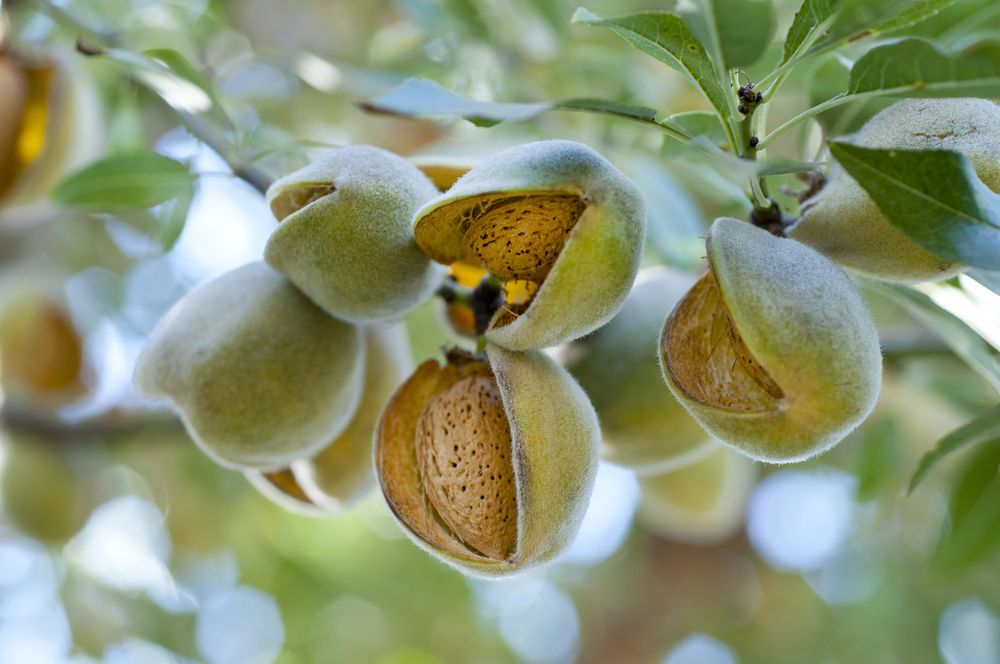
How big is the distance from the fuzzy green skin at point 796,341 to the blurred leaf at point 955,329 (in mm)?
245

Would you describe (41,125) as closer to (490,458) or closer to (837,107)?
(490,458)

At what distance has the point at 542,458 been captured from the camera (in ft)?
2.68

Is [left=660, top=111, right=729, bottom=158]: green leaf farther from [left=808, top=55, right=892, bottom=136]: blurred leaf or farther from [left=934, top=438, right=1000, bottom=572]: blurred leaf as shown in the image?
[left=934, top=438, right=1000, bottom=572]: blurred leaf

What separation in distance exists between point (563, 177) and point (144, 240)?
185cm

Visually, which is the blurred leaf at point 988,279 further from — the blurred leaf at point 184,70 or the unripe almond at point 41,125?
the unripe almond at point 41,125

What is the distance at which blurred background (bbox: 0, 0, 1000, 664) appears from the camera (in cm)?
141

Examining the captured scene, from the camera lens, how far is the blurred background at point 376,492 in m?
1.41

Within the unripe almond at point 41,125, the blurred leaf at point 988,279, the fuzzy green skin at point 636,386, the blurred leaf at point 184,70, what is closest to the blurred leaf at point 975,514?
the fuzzy green skin at point 636,386

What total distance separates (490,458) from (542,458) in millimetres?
96

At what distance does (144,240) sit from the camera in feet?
7.79

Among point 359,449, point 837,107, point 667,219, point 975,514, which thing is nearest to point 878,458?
point 975,514

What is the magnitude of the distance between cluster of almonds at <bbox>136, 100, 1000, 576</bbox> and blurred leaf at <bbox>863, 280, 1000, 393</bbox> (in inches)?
6.6

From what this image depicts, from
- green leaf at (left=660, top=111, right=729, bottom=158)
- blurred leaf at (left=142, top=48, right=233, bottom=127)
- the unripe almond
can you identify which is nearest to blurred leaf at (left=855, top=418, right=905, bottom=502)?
green leaf at (left=660, top=111, right=729, bottom=158)

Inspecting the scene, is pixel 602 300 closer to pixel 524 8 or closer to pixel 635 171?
pixel 635 171
